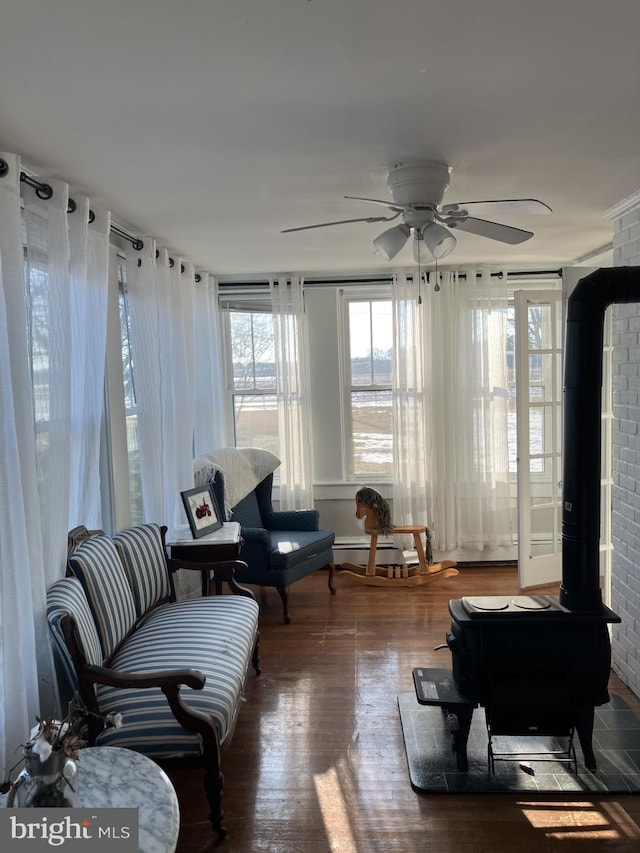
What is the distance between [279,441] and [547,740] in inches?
118

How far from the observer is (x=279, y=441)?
5.08 meters

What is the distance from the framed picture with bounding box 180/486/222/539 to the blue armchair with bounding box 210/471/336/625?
0.29 metres

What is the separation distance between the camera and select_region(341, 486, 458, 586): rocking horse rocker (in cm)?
469

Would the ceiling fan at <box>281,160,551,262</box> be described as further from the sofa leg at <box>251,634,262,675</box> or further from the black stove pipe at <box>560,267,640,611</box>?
the sofa leg at <box>251,634,262,675</box>

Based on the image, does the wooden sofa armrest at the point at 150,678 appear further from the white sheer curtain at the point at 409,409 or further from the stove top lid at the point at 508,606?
the white sheer curtain at the point at 409,409

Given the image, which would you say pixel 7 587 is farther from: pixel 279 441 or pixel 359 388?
pixel 359 388

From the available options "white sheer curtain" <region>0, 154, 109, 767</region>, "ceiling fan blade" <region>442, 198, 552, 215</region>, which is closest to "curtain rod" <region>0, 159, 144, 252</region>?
"white sheer curtain" <region>0, 154, 109, 767</region>

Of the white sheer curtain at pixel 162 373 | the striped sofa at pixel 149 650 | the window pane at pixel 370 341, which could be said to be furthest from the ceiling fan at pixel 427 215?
the window pane at pixel 370 341

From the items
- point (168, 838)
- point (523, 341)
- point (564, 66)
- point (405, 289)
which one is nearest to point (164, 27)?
point (564, 66)

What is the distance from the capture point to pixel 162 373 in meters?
3.78

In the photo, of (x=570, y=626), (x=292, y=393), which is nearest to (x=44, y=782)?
(x=570, y=626)

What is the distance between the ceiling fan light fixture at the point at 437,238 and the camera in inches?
93.0

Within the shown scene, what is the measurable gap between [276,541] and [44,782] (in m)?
2.98

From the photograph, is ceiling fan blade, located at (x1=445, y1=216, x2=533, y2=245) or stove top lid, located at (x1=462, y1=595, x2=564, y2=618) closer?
ceiling fan blade, located at (x1=445, y1=216, x2=533, y2=245)
